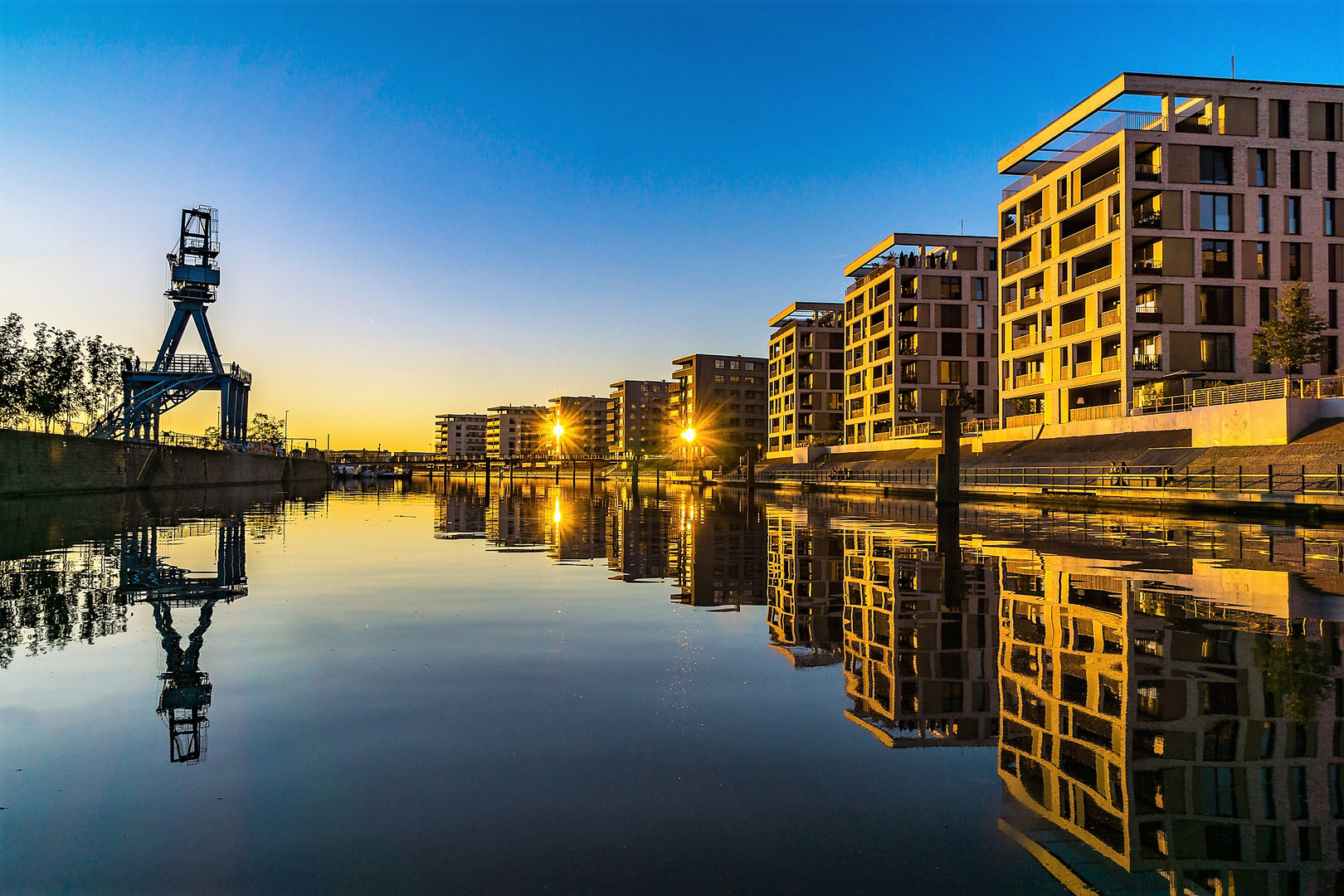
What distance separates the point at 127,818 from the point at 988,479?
48675 mm

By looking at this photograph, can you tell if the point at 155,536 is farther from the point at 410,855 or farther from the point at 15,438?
the point at 15,438

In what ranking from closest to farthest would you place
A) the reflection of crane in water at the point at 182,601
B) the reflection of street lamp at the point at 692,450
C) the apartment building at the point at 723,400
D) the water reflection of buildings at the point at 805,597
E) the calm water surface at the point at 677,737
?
1. the calm water surface at the point at 677,737
2. the reflection of crane in water at the point at 182,601
3. the water reflection of buildings at the point at 805,597
4. the reflection of street lamp at the point at 692,450
5. the apartment building at the point at 723,400

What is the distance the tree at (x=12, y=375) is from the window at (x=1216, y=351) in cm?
7753

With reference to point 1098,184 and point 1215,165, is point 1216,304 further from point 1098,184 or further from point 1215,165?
point 1098,184

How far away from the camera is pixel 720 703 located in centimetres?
621

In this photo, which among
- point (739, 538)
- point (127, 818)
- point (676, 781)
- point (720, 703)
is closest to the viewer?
point (127, 818)

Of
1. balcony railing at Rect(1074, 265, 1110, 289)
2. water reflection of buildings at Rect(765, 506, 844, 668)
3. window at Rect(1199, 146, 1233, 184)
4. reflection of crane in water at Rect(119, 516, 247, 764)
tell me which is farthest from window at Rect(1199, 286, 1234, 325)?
reflection of crane in water at Rect(119, 516, 247, 764)

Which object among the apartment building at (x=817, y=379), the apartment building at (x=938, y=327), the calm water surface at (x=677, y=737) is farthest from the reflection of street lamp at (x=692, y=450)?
the calm water surface at (x=677, y=737)

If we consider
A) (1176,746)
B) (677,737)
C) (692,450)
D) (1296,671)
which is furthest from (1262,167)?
(692,450)

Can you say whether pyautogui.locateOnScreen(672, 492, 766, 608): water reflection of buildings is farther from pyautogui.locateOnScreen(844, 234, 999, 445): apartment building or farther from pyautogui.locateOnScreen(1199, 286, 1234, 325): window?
pyautogui.locateOnScreen(844, 234, 999, 445): apartment building

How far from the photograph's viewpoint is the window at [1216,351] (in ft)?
162

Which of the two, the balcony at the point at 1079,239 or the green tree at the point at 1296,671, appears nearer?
the green tree at the point at 1296,671

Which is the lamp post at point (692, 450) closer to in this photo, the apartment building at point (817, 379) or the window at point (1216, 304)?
the apartment building at point (817, 379)

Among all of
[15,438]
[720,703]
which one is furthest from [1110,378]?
[15,438]
